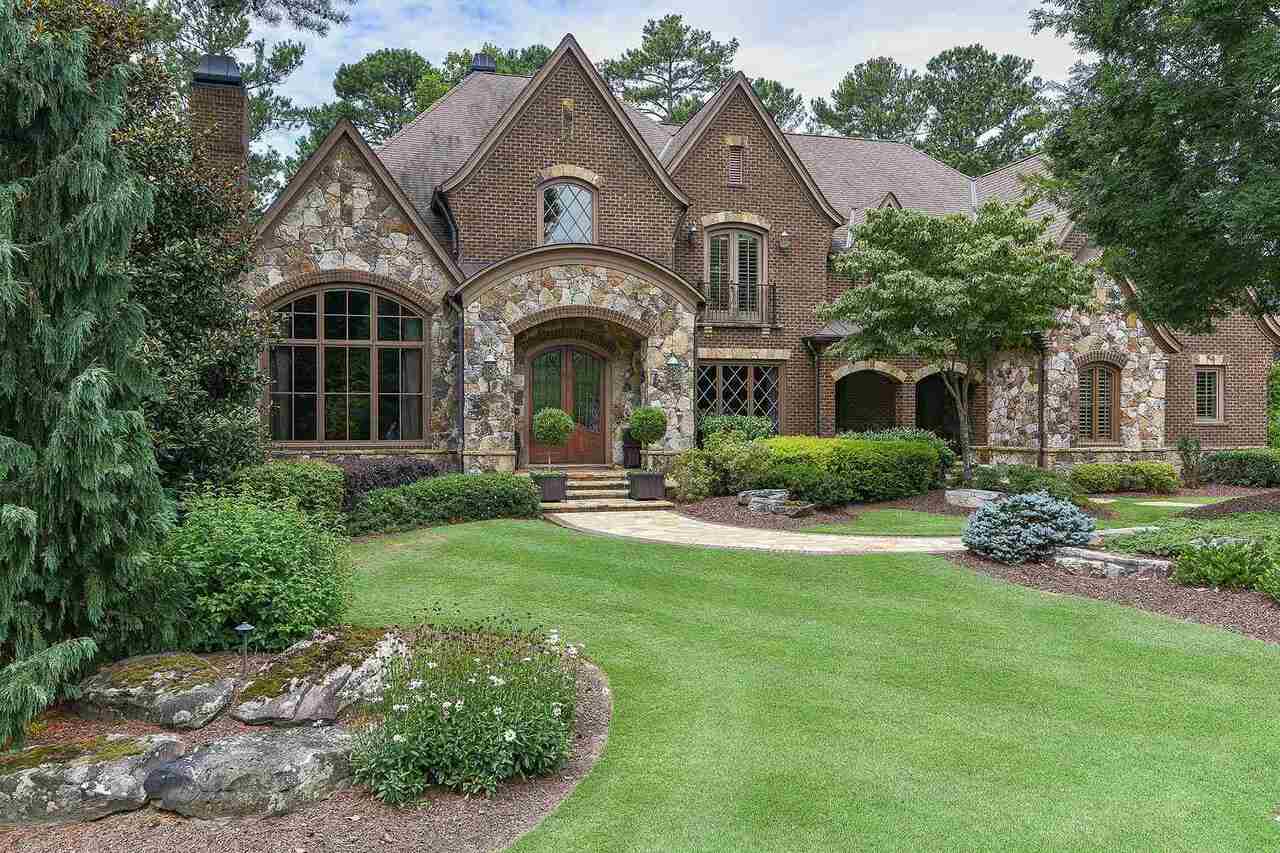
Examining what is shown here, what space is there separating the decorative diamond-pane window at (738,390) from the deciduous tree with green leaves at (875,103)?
29495mm

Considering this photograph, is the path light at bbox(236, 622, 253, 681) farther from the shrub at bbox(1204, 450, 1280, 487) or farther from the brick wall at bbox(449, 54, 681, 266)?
the shrub at bbox(1204, 450, 1280, 487)

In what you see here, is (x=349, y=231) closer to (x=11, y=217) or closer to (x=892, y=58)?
(x=11, y=217)

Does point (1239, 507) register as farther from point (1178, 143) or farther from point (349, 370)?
point (349, 370)

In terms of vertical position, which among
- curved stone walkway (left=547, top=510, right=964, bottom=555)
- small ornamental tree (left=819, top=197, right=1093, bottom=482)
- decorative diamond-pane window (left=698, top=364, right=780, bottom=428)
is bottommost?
curved stone walkway (left=547, top=510, right=964, bottom=555)

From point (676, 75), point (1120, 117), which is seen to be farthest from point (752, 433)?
point (676, 75)

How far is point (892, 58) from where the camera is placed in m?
45.5

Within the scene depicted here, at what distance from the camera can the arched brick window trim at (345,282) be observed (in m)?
15.8

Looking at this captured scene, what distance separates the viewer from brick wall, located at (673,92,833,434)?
19.6m

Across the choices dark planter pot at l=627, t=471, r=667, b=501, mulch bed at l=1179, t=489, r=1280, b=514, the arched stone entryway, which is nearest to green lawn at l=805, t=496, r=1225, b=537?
mulch bed at l=1179, t=489, r=1280, b=514

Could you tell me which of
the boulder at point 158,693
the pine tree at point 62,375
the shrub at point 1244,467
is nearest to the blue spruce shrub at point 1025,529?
the boulder at point 158,693

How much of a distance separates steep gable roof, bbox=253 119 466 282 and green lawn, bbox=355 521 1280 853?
8658mm

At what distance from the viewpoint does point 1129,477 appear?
1866 cm

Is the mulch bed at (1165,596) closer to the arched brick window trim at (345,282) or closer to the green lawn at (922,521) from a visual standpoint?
the green lawn at (922,521)

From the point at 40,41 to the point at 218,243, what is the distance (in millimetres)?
6440
